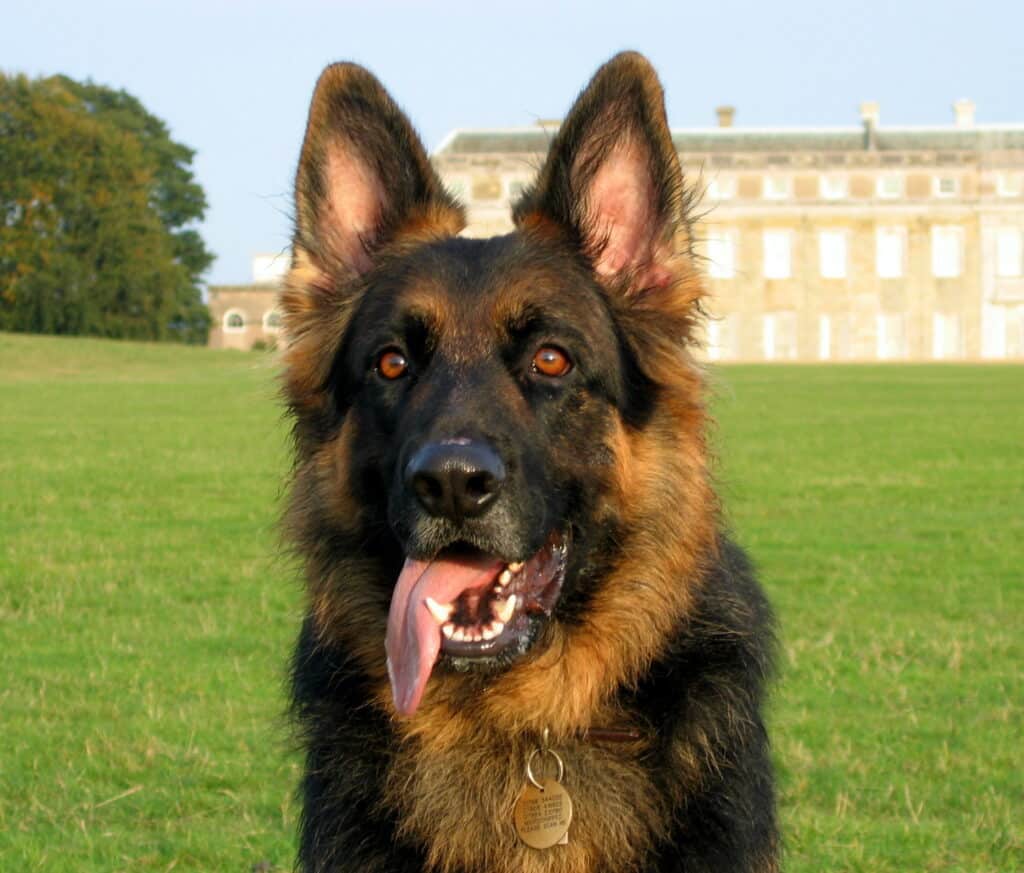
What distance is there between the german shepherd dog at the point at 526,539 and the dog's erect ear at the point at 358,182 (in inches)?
0.6

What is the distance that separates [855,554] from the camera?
15.1m

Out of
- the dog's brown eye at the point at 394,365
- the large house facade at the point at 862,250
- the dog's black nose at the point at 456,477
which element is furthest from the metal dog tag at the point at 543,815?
the large house facade at the point at 862,250

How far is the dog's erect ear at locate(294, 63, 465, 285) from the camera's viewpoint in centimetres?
557

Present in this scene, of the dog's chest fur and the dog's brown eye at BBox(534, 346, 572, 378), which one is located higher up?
the dog's brown eye at BBox(534, 346, 572, 378)

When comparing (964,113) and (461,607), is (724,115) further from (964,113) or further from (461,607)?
(461,607)

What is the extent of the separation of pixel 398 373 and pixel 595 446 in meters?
0.75

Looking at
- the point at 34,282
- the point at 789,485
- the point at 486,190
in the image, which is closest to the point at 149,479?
the point at 789,485

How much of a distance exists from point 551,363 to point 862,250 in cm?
10584

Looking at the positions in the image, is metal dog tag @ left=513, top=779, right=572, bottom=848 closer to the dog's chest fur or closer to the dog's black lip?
the dog's chest fur

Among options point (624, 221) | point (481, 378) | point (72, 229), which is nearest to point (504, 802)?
point (481, 378)

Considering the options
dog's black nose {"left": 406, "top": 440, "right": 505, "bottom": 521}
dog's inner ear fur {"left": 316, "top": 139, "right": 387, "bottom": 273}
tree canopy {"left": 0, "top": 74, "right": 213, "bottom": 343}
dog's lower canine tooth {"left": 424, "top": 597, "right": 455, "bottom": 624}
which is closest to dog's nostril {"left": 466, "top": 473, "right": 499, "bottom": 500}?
dog's black nose {"left": 406, "top": 440, "right": 505, "bottom": 521}

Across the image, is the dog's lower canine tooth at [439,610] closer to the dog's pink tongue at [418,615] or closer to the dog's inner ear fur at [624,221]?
the dog's pink tongue at [418,615]

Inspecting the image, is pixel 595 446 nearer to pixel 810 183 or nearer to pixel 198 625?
pixel 198 625

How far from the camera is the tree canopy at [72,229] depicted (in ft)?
262
